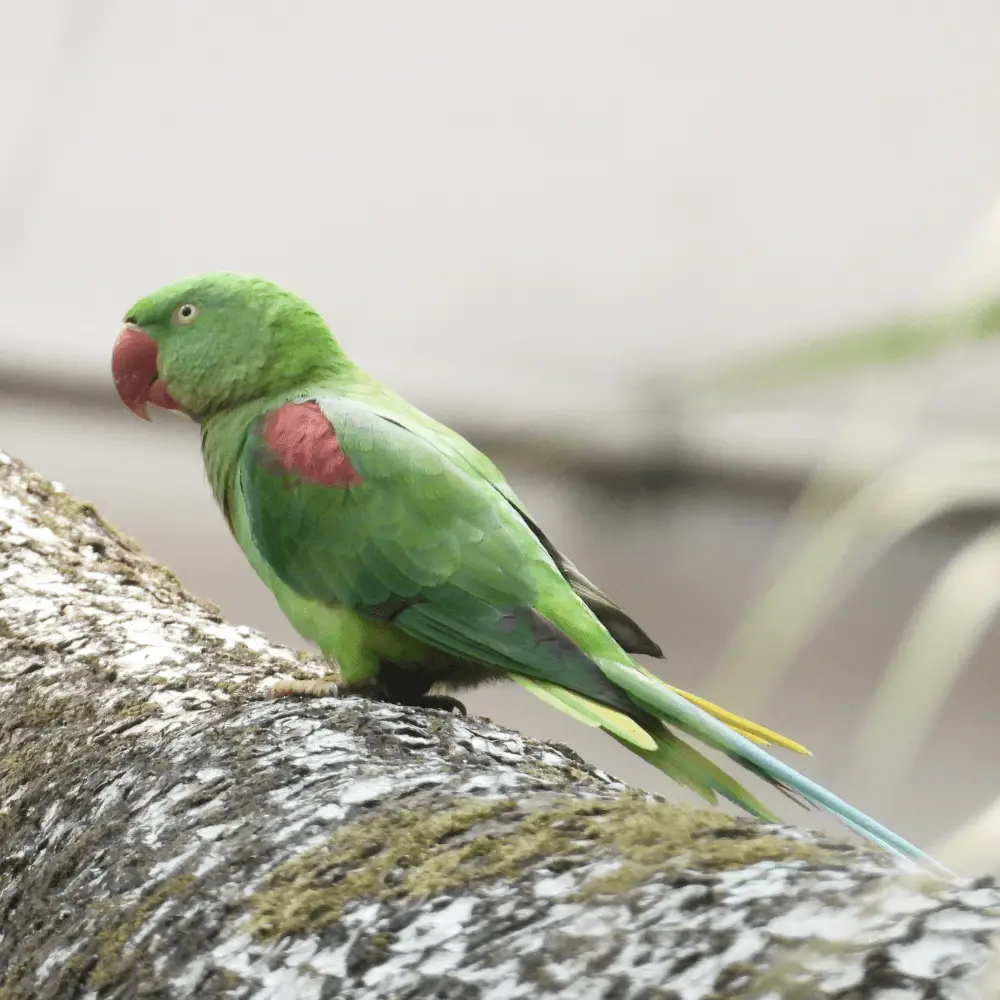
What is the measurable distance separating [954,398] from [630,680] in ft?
6.10

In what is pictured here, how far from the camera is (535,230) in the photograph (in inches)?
106

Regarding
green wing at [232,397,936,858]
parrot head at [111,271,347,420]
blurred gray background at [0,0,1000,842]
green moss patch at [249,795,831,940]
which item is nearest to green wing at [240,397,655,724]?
green wing at [232,397,936,858]

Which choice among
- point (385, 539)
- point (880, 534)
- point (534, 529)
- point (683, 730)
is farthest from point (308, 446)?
point (880, 534)

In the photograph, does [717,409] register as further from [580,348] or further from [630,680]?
[580,348]

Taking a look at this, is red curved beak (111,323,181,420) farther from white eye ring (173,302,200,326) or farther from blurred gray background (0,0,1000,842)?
blurred gray background (0,0,1000,842)

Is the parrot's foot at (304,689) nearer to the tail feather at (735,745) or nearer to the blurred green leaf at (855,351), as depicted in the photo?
the tail feather at (735,745)

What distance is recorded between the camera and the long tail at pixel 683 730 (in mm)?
794

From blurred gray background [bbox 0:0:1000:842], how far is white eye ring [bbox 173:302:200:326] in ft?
4.49

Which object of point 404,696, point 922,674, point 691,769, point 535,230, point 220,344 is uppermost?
point 535,230

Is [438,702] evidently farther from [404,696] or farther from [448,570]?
[448,570]

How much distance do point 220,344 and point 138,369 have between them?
0.11 m

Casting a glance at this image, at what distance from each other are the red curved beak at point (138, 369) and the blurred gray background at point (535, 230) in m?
1.35

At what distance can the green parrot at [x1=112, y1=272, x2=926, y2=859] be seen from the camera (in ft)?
2.89

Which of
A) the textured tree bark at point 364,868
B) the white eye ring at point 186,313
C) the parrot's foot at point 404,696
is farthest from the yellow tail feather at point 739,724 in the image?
the white eye ring at point 186,313
